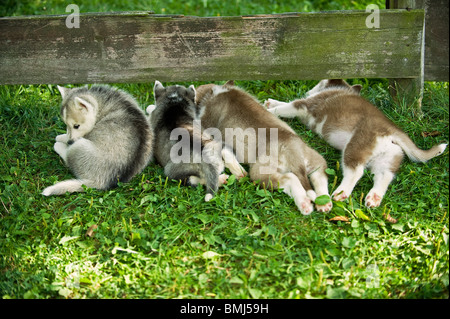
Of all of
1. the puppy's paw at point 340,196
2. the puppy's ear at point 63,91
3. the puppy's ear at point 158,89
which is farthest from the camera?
the puppy's ear at point 158,89

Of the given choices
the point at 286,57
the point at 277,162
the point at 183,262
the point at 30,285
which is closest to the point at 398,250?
the point at 277,162

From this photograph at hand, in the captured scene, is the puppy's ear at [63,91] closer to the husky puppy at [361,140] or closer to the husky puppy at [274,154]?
the husky puppy at [274,154]

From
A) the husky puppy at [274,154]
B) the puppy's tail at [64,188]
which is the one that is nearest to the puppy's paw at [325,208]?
the husky puppy at [274,154]

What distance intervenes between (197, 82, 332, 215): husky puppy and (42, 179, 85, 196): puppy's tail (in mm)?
1338

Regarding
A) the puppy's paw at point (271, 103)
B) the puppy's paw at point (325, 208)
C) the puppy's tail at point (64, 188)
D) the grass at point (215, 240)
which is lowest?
the grass at point (215, 240)

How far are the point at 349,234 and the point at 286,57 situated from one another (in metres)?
1.89

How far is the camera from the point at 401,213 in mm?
3572

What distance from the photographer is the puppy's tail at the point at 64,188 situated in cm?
388

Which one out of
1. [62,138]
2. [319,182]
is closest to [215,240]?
[319,182]

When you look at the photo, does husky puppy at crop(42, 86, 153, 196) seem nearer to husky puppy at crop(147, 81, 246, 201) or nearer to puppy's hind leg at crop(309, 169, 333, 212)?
husky puppy at crop(147, 81, 246, 201)

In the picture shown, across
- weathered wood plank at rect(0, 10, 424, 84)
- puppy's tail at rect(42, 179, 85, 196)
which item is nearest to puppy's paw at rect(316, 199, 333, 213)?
weathered wood plank at rect(0, 10, 424, 84)

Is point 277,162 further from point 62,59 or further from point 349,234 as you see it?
point 62,59

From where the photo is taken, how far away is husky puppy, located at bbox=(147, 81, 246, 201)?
3873 mm

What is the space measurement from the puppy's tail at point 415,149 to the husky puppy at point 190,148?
1.36 m
